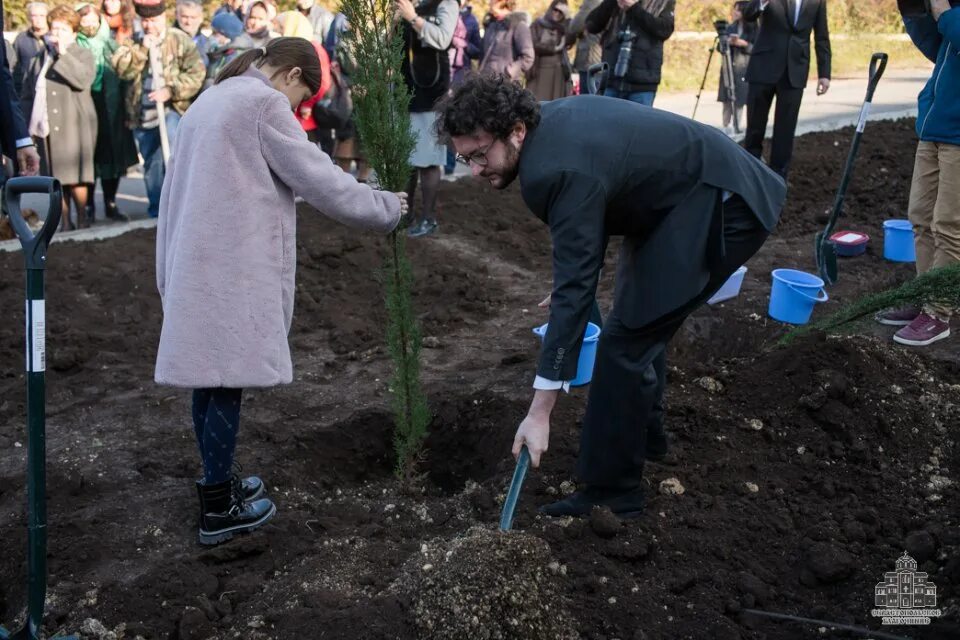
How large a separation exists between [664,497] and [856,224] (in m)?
5.25

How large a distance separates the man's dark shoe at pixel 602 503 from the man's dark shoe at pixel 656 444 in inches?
15.9

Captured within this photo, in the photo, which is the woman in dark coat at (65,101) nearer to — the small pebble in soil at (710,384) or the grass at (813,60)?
the small pebble in soil at (710,384)

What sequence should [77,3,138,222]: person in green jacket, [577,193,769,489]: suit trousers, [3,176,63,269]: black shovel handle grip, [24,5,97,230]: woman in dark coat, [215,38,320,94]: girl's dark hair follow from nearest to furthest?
[3,176,63,269]: black shovel handle grip
[215,38,320,94]: girl's dark hair
[577,193,769,489]: suit trousers
[24,5,97,230]: woman in dark coat
[77,3,138,222]: person in green jacket

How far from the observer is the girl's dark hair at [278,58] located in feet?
10.9

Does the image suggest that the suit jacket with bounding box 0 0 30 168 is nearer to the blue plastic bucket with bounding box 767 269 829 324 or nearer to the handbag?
the handbag

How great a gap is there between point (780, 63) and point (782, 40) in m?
A: 0.19

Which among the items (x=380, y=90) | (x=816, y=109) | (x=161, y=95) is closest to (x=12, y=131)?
(x=380, y=90)

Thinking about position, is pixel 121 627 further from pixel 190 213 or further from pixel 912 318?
pixel 912 318

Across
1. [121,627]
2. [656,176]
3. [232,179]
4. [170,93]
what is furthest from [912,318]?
[170,93]

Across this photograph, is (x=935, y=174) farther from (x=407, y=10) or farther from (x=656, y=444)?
(x=407, y=10)

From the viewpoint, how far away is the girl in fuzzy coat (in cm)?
323

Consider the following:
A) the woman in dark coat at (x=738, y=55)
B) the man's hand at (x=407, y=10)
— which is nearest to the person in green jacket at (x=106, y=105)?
the man's hand at (x=407, y=10)

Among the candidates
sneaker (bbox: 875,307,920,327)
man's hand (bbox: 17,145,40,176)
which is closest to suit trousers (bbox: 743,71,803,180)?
sneaker (bbox: 875,307,920,327)

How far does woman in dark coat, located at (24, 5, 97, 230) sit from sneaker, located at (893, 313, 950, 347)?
6774mm
